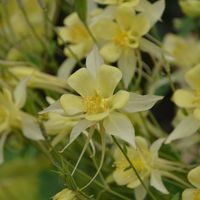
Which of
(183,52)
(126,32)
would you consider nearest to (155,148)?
(126,32)

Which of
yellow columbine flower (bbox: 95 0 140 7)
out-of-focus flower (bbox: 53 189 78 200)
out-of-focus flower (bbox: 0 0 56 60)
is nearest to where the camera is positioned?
out-of-focus flower (bbox: 53 189 78 200)

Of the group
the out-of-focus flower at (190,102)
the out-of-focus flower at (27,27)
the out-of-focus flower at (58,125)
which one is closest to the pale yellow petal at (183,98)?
the out-of-focus flower at (190,102)

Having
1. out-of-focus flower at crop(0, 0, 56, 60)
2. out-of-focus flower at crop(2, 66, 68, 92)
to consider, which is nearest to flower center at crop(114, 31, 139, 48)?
out-of-focus flower at crop(2, 66, 68, 92)

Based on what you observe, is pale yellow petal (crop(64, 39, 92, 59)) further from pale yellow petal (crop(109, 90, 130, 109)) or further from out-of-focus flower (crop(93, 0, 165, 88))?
pale yellow petal (crop(109, 90, 130, 109))

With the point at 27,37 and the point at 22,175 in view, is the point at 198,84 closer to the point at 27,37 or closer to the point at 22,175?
the point at 27,37

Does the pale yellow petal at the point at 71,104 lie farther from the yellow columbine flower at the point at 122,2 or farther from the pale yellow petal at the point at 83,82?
the yellow columbine flower at the point at 122,2
